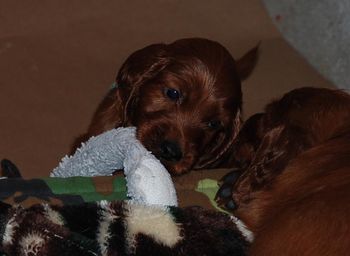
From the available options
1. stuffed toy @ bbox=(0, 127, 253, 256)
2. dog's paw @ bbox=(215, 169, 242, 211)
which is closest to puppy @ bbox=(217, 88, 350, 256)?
dog's paw @ bbox=(215, 169, 242, 211)

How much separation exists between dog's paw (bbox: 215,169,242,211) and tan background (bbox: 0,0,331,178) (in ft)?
4.35

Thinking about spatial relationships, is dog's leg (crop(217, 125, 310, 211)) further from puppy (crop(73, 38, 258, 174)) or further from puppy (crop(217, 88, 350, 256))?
puppy (crop(73, 38, 258, 174))

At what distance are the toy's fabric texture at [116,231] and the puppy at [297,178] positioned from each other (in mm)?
121

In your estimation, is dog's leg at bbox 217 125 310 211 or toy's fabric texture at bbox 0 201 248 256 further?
dog's leg at bbox 217 125 310 211

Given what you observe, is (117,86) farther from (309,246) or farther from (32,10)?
(309,246)

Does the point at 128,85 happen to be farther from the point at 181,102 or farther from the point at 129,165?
the point at 129,165

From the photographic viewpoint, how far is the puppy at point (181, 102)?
262cm

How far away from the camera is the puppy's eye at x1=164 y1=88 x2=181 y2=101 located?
2732 millimetres

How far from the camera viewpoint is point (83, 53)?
3.87 metres

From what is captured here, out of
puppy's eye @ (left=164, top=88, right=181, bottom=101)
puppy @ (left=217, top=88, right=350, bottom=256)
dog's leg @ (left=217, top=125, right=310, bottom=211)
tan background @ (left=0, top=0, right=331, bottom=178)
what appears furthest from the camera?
tan background @ (left=0, top=0, right=331, bottom=178)

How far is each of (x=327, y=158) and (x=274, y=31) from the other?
237 cm

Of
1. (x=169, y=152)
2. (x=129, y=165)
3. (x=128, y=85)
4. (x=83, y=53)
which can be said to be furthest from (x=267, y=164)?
(x=83, y=53)

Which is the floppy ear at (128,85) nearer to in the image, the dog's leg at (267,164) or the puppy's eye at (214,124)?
the puppy's eye at (214,124)

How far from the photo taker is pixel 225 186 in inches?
84.0
